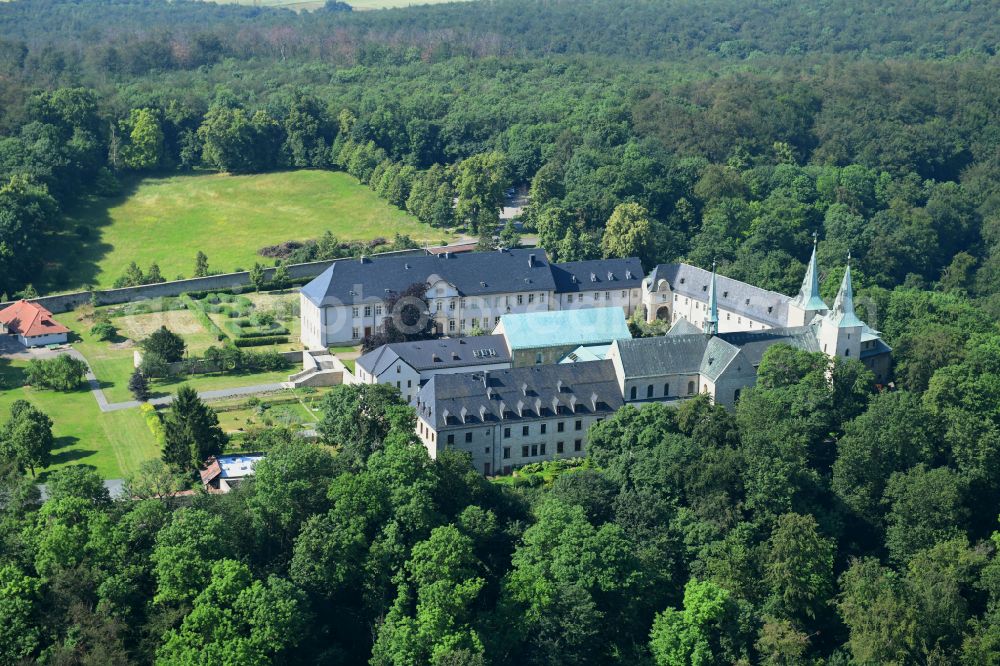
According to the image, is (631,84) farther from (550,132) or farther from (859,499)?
(859,499)

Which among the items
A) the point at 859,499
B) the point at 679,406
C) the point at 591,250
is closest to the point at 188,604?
the point at 679,406

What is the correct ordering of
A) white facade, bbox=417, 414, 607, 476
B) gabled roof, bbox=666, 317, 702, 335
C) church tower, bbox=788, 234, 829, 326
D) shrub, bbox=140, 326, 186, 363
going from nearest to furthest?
white facade, bbox=417, 414, 607, 476 < gabled roof, bbox=666, 317, 702, 335 < church tower, bbox=788, 234, 829, 326 < shrub, bbox=140, 326, 186, 363

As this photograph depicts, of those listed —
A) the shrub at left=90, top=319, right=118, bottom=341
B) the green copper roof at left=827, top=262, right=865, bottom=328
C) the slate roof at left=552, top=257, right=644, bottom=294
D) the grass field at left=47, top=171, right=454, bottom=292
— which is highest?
the green copper roof at left=827, top=262, right=865, bottom=328

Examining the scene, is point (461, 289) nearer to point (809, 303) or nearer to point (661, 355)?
point (661, 355)

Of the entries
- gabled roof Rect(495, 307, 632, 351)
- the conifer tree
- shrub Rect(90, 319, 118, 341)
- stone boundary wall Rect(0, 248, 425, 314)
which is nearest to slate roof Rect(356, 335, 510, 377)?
gabled roof Rect(495, 307, 632, 351)

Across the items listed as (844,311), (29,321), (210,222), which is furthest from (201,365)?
(210,222)

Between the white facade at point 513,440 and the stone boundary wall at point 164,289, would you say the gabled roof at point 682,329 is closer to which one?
the white facade at point 513,440

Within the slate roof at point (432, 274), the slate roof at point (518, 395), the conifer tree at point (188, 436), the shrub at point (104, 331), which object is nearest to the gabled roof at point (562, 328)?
the slate roof at point (518, 395)

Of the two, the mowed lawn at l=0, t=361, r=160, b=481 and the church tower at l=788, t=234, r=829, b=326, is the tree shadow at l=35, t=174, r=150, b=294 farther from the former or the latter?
the church tower at l=788, t=234, r=829, b=326
